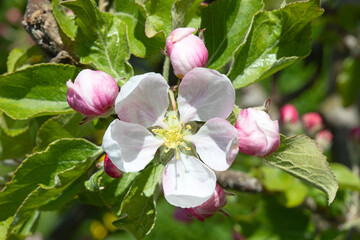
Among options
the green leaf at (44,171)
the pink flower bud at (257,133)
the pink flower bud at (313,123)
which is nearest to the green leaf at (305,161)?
the pink flower bud at (257,133)

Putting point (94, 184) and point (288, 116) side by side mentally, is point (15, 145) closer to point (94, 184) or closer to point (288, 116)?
point (94, 184)

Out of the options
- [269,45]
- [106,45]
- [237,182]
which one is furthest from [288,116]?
[106,45]

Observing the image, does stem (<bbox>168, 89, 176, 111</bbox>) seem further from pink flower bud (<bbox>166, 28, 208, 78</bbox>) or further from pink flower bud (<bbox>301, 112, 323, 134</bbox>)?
pink flower bud (<bbox>301, 112, 323, 134</bbox>)

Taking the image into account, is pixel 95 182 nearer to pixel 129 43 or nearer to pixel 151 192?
pixel 151 192

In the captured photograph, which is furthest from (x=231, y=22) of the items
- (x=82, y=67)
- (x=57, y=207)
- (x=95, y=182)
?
(x=57, y=207)

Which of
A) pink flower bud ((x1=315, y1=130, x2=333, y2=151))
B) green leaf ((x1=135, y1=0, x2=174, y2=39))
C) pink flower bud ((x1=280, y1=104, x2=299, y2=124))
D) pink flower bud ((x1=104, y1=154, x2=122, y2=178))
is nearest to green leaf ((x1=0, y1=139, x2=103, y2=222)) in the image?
pink flower bud ((x1=104, y1=154, x2=122, y2=178))

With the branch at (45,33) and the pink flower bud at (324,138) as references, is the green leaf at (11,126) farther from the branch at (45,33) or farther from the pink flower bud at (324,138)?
the pink flower bud at (324,138)

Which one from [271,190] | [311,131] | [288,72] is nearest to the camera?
[271,190]
